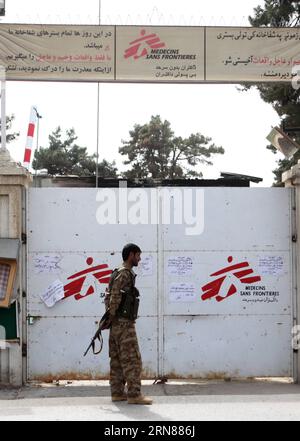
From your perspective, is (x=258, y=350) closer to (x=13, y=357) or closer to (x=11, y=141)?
(x=13, y=357)

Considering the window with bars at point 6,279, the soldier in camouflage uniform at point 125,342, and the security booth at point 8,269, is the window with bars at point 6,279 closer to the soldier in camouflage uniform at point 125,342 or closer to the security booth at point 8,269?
the security booth at point 8,269

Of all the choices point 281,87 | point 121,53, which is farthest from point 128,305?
point 281,87

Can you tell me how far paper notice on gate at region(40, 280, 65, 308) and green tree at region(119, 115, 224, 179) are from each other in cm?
4431

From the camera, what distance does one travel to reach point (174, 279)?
9891mm

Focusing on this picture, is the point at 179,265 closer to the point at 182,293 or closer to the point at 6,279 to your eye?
the point at 182,293

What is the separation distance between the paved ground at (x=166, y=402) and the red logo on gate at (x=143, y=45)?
430 centimetres

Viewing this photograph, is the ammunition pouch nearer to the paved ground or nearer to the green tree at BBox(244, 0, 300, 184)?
the paved ground

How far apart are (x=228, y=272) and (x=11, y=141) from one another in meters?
29.3

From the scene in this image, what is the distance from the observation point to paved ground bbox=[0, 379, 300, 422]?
24.9 ft

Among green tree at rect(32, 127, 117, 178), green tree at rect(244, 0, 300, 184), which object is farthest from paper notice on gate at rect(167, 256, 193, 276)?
green tree at rect(32, 127, 117, 178)

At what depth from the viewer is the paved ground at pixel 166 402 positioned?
7598mm

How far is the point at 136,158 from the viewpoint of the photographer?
181ft

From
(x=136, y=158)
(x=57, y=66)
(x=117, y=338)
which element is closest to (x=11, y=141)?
(x=136, y=158)

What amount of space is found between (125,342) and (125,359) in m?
0.18
